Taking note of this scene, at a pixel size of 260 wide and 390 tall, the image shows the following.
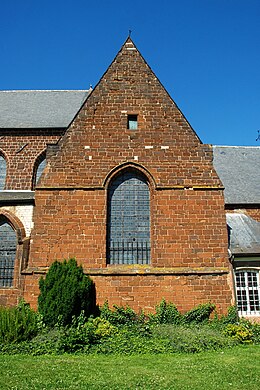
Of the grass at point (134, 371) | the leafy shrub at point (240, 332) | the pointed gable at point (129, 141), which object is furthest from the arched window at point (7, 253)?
the leafy shrub at point (240, 332)

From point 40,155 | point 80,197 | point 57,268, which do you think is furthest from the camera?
point 40,155

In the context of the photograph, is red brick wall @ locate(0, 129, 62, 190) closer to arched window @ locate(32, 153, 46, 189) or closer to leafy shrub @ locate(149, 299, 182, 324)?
arched window @ locate(32, 153, 46, 189)

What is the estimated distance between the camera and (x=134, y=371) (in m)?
7.43

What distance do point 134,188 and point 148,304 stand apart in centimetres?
439

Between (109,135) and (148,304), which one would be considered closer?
(148,304)

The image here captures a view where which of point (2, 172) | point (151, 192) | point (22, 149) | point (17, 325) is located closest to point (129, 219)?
point (151, 192)

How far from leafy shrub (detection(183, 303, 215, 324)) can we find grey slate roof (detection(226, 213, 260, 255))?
2442mm

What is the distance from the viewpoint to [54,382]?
21.5 feet

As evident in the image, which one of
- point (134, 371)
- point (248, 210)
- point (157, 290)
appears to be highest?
point (248, 210)

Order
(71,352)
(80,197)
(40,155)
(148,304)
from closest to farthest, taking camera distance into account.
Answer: (71,352) → (148,304) → (80,197) → (40,155)

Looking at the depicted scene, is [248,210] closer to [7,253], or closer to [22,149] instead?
[7,253]

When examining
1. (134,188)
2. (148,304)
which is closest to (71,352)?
(148,304)

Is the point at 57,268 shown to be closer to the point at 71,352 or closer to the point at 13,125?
the point at 71,352

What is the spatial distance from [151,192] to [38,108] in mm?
11246
